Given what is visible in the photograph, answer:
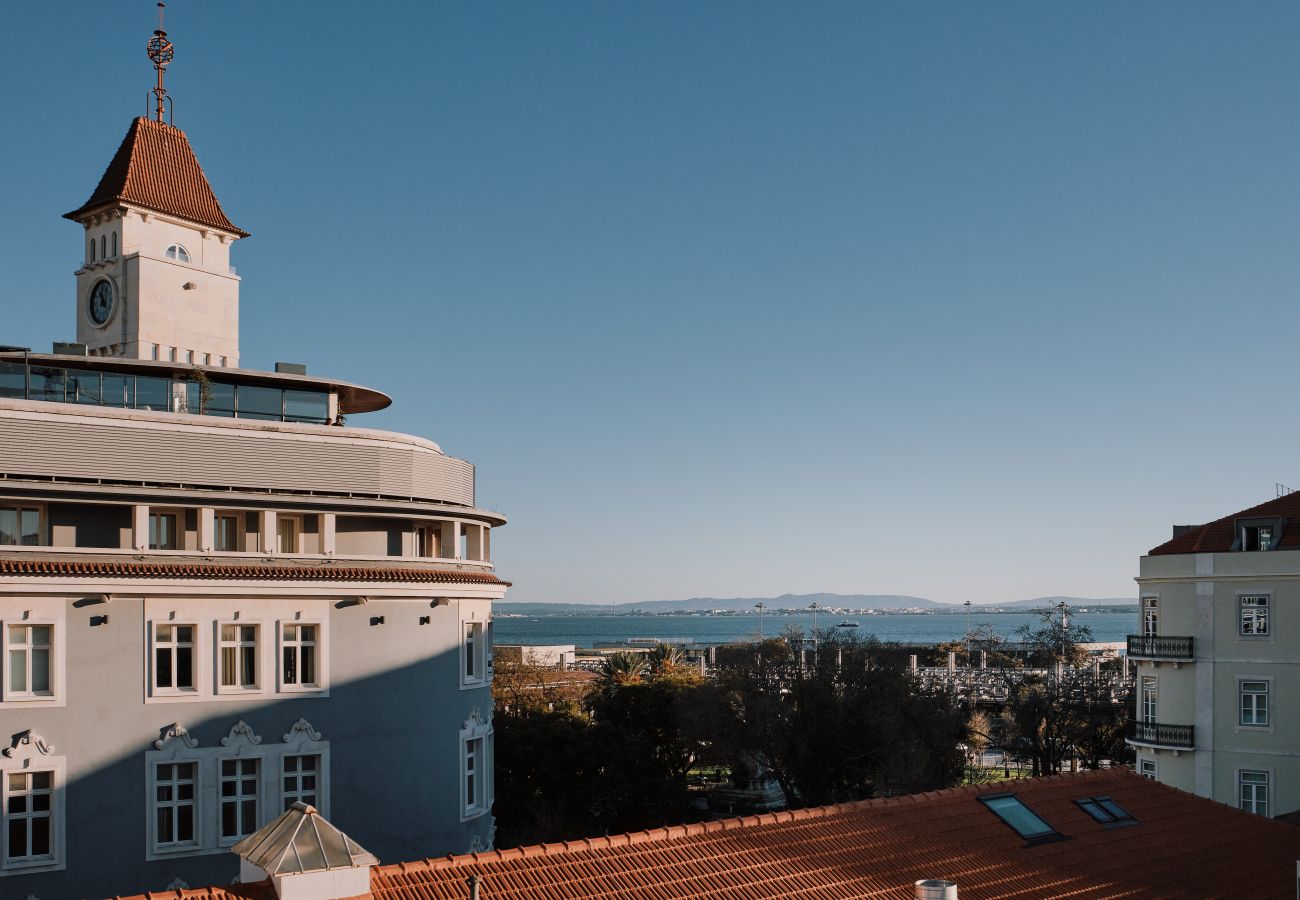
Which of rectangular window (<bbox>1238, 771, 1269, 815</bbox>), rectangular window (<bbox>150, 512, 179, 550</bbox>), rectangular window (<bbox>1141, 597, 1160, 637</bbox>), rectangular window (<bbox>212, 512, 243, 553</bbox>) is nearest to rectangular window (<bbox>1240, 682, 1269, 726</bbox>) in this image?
rectangular window (<bbox>1238, 771, 1269, 815</bbox>)

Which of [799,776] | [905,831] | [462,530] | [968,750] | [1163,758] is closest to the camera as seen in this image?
[905,831]

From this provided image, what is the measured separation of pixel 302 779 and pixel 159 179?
1746 cm

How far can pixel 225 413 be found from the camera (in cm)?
3047

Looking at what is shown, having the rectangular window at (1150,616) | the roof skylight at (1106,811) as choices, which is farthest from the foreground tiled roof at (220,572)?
the rectangular window at (1150,616)

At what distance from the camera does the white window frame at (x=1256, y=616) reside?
40625 millimetres

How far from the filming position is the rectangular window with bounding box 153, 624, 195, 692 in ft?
86.7

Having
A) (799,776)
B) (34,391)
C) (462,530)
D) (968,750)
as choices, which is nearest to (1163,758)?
(799,776)

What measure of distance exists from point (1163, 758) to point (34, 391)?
3611 centimetres

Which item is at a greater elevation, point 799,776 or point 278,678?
point 278,678

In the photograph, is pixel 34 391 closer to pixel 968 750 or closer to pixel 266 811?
pixel 266 811

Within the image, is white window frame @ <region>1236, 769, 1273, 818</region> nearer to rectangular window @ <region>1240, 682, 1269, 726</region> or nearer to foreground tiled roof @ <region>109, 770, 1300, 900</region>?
rectangular window @ <region>1240, 682, 1269, 726</region>

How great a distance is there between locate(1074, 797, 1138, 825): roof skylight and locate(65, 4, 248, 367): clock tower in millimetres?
23971

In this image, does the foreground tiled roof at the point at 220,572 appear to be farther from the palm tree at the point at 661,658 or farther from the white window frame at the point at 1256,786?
the palm tree at the point at 661,658

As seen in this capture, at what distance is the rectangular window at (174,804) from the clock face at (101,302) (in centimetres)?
1342
